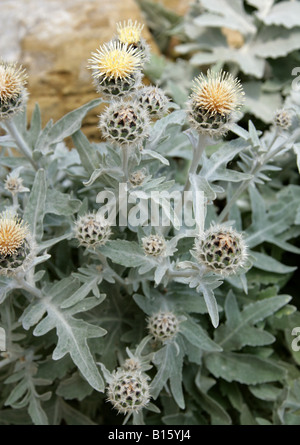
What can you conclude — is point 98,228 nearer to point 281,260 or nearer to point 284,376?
point 284,376

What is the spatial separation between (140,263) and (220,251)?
0.52 meters

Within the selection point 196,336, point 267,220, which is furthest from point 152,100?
point 267,220

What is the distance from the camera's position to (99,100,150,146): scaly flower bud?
218cm

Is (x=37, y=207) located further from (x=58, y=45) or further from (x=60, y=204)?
(x=58, y=45)

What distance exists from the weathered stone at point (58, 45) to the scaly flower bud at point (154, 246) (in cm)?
251

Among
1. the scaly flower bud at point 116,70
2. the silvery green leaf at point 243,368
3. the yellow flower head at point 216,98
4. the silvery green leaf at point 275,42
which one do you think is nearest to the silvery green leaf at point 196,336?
the silvery green leaf at point 243,368

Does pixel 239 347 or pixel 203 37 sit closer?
pixel 239 347

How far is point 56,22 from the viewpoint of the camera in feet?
15.8

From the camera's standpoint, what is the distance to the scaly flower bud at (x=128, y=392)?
2285mm

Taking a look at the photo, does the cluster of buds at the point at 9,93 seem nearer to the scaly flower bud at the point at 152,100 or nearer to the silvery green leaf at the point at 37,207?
the silvery green leaf at the point at 37,207

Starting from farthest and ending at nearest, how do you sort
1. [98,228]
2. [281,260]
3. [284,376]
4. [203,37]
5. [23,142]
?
[203,37], [281,260], [284,376], [23,142], [98,228]

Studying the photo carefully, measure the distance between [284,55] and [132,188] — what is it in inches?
118

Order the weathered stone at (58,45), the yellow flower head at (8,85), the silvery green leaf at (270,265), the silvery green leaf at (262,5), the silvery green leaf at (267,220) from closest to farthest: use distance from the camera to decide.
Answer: the yellow flower head at (8,85) → the silvery green leaf at (270,265) → the silvery green leaf at (267,220) → the weathered stone at (58,45) → the silvery green leaf at (262,5)
